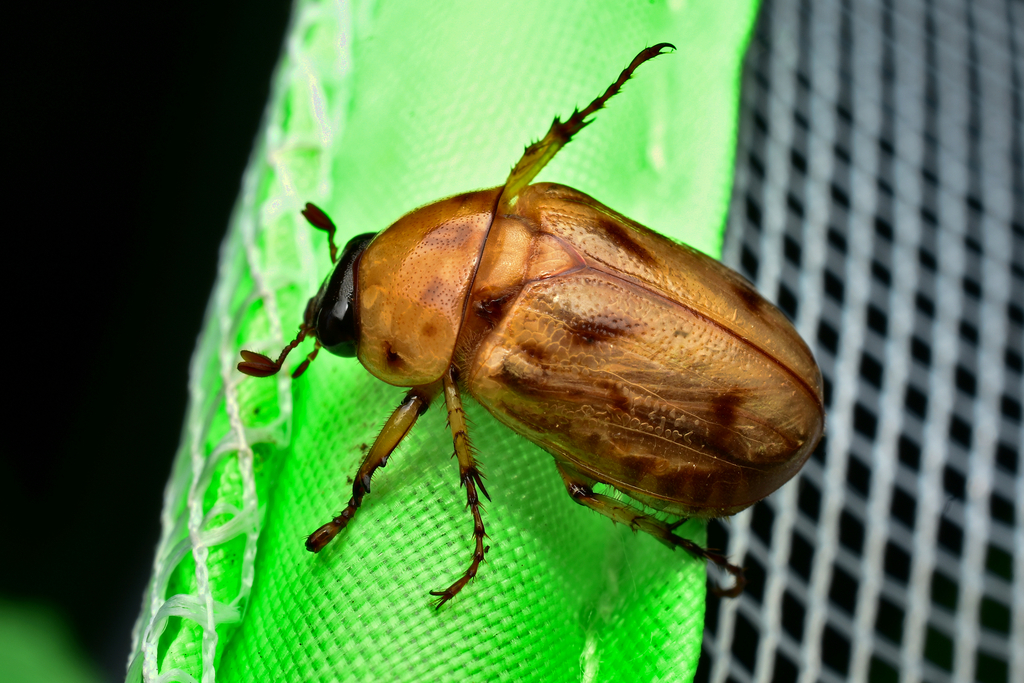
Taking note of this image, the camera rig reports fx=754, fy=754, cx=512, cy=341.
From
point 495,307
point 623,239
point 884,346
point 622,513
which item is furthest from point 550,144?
point 884,346

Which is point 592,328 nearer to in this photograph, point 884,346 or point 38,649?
point 884,346

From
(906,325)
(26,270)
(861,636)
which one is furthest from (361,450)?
(26,270)

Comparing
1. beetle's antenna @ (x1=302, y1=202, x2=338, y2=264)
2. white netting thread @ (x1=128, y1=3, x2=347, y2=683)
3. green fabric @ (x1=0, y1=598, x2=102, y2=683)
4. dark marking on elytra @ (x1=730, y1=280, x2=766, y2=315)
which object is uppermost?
dark marking on elytra @ (x1=730, y1=280, x2=766, y2=315)

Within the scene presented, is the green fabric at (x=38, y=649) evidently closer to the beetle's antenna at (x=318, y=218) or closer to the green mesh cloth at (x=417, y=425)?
the green mesh cloth at (x=417, y=425)

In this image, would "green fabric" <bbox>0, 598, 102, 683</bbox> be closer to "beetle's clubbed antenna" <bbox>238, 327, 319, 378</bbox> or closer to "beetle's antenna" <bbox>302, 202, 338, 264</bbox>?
"beetle's clubbed antenna" <bbox>238, 327, 319, 378</bbox>

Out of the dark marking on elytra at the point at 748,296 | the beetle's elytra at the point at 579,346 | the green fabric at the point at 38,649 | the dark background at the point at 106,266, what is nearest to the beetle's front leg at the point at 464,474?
the beetle's elytra at the point at 579,346

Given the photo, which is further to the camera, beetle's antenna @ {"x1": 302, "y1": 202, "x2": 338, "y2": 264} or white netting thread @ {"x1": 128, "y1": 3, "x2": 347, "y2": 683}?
beetle's antenna @ {"x1": 302, "y1": 202, "x2": 338, "y2": 264}

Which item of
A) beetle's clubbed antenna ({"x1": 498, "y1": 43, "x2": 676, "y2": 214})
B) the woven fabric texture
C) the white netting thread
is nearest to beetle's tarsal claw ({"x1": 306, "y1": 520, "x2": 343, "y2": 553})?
the white netting thread

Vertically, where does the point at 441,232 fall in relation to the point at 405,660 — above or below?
above

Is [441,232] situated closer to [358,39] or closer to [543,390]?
[543,390]
